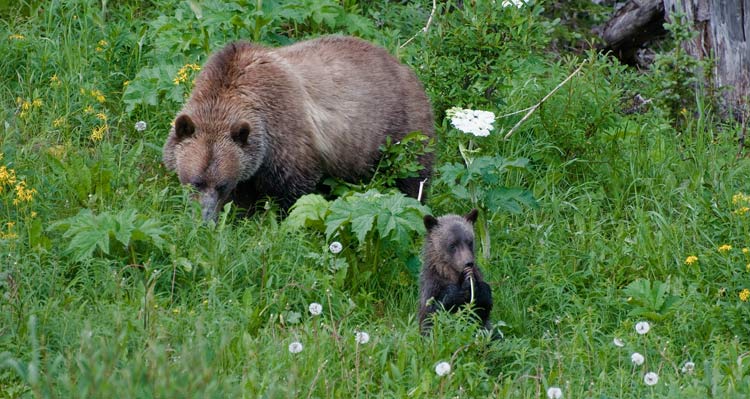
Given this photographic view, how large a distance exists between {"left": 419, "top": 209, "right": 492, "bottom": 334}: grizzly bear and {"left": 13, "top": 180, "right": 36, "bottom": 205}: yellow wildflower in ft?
8.30

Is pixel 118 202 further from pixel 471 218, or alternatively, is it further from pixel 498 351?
pixel 498 351

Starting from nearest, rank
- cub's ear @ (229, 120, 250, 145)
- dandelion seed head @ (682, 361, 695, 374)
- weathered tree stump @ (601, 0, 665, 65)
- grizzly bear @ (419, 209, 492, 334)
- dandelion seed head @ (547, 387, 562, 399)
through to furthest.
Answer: dandelion seed head @ (547, 387, 562, 399) → dandelion seed head @ (682, 361, 695, 374) → grizzly bear @ (419, 209, 492, 334) → cub's ear @ (229, 120, 250, 145) → weathered tree stump @ (601, 0, 665, 65)

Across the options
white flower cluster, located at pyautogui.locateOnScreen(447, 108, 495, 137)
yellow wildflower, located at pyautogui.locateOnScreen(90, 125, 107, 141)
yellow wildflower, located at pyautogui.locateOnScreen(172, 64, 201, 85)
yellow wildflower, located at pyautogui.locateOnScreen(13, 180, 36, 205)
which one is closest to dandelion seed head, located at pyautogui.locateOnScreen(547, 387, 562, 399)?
white flower cluster, located at pyautogui.locateOnScreen(447, 108, 495, 137)

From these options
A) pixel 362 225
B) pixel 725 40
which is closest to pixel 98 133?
pixel 362 225

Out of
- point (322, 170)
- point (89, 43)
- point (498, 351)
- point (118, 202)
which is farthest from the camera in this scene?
point (89, 43)

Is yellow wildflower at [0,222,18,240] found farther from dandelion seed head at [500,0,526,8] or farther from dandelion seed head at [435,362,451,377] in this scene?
dandelion seed head at [500,0,526,8]

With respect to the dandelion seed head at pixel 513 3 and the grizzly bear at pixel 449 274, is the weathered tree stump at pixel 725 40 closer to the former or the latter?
the dandelion seed head at pixel 513 3

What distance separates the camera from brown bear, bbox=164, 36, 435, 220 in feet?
25.1

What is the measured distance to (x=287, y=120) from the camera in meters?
7.87

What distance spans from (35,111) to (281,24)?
88.0 inches

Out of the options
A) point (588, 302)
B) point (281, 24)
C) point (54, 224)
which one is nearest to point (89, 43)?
point (281, 24)

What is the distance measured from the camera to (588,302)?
687 centimetres

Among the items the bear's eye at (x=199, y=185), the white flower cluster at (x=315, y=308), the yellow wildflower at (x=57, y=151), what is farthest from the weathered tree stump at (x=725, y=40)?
the yellow wildflower at (x=57, y=151)

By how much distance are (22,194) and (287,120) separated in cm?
181
